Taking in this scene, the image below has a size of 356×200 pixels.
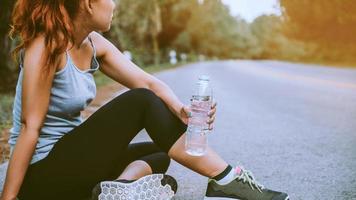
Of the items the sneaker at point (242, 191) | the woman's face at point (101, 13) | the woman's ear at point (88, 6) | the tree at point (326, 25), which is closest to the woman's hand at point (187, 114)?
the sneaker at point (242, 191)

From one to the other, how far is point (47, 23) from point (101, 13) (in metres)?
0.30

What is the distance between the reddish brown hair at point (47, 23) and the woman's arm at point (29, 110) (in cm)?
4

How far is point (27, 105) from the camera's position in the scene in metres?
2.35

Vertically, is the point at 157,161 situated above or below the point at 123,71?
below

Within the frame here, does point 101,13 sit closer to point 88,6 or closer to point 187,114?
point 88,6

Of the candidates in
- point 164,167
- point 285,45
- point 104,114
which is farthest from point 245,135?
point 285,45

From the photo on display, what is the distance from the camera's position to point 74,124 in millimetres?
2658

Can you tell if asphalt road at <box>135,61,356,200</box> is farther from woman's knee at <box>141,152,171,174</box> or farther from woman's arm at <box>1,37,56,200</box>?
woman's arm at <box>1,37,56,200</box>

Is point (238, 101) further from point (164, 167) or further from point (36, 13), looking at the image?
point (36, 13)

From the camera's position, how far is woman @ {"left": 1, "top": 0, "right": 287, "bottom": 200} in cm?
235

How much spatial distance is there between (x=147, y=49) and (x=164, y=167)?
32863mm

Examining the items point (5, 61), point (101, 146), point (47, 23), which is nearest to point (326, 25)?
point (5, 61)

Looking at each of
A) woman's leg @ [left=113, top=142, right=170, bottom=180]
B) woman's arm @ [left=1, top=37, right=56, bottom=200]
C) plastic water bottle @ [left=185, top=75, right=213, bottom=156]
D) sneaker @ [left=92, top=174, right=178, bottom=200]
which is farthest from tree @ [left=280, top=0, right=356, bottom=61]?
woman's arm @ [left=1, top=37, right=56, bottom=200]

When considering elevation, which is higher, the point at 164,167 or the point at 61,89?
the point at 61,89
